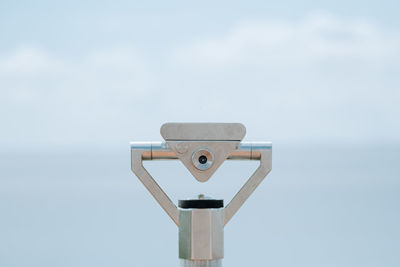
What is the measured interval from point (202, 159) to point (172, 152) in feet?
0.13

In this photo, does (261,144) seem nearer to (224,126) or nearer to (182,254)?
(224,126)

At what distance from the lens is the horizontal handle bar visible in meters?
1.13

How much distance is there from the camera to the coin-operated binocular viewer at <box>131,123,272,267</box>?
3.63ft

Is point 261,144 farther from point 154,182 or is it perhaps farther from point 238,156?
point 154,182

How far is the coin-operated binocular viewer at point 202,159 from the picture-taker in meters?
1.11

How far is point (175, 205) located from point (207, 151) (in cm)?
10

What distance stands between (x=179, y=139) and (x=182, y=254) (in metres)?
0.15

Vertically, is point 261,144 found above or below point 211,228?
above

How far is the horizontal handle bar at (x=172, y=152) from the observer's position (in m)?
1.13

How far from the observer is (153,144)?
1136mm

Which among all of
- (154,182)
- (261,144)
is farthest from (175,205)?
(261,144)

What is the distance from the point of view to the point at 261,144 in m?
1.13

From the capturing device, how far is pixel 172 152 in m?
1.12

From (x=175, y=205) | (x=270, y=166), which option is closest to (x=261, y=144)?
(x=270, y=166)
